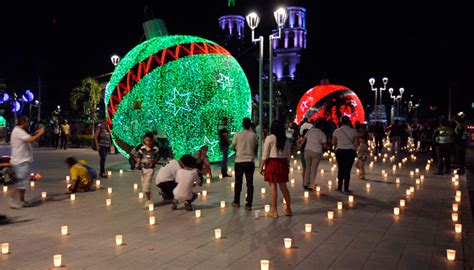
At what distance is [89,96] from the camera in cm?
2912

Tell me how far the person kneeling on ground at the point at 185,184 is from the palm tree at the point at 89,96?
20690 millimetres

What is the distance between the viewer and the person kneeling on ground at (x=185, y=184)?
9133 mm

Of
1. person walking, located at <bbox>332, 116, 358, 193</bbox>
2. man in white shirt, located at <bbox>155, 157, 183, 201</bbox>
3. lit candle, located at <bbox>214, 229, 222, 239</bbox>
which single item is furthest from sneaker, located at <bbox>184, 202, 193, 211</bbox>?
person walking, located at <bbox>332, 116, 358, 193</bbox>

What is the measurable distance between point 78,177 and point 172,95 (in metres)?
4.56

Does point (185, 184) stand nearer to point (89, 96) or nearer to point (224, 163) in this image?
point (224, 163)

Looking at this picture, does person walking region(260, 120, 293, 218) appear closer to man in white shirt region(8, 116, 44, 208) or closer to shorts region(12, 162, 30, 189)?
man in white shirt region(8, 116, 44, 208)

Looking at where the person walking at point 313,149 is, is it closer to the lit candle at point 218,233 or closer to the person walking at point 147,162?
the person walking at point 147,162

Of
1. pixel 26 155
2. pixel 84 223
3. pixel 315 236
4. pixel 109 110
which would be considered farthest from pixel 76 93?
pixel 315 236

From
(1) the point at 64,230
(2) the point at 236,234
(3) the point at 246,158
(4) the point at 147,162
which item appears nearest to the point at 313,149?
(3) the point at 246,158

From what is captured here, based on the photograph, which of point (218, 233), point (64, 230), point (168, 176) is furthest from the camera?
point (168, 176)

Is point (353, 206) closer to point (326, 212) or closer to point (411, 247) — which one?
point (326, 212)

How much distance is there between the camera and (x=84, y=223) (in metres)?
8.05

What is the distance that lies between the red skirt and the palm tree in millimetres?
21941

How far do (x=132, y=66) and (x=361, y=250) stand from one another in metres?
10.6
